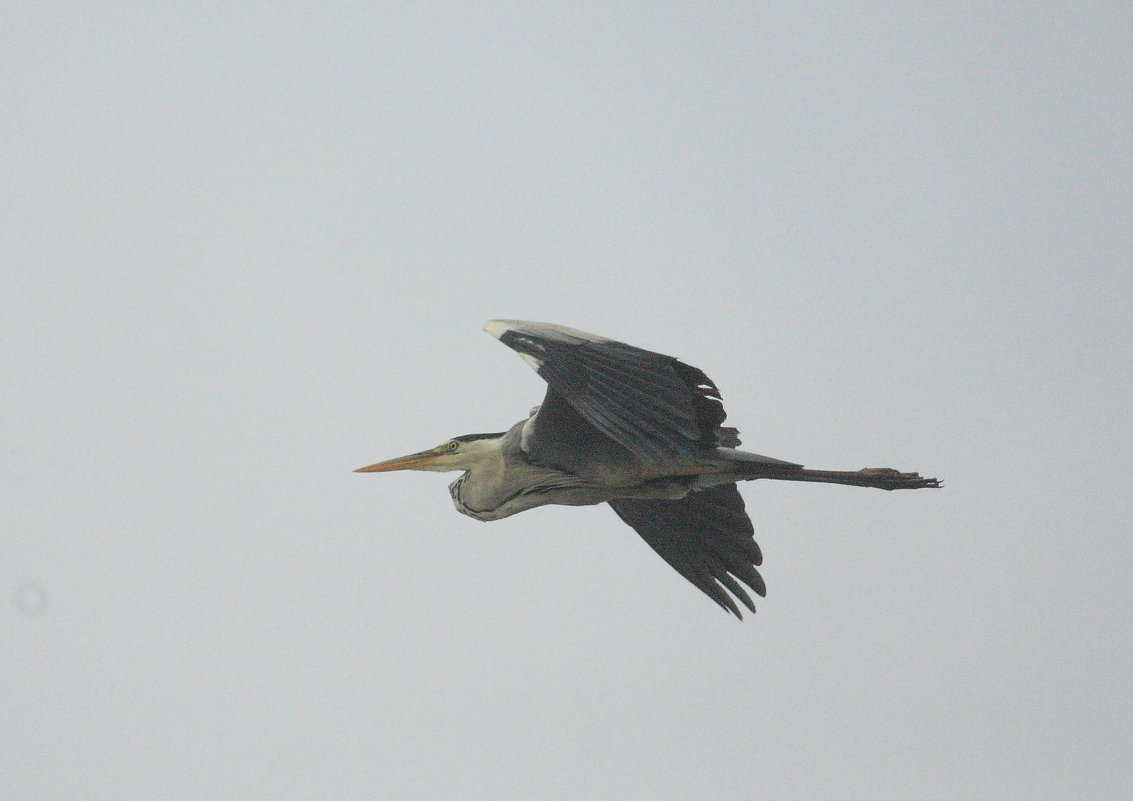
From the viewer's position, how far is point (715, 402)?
593cm

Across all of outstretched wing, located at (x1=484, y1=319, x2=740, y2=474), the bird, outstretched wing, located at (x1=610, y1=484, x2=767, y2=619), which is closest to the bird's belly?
the bird

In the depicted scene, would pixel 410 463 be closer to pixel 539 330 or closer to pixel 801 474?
pixel 539 330

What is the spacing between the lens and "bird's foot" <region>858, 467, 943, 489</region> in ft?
21.5

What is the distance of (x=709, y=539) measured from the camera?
283 inches

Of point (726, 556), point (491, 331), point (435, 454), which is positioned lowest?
point (726, 556)

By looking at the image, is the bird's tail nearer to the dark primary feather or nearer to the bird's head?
the dark primary feather

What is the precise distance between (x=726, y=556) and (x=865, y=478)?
0.96 meters

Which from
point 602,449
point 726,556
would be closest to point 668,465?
point 602,449

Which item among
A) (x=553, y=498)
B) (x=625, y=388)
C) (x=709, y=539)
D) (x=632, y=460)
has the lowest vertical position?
(x=709, y=539)

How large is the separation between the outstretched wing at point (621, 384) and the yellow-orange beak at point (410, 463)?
2.91 feet

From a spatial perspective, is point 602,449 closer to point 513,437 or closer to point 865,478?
point 513,437

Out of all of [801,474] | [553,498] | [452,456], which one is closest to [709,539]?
[801,474]

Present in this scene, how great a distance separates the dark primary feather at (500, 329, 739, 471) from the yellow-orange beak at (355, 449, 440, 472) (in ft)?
3.21

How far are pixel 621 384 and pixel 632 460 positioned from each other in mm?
674
